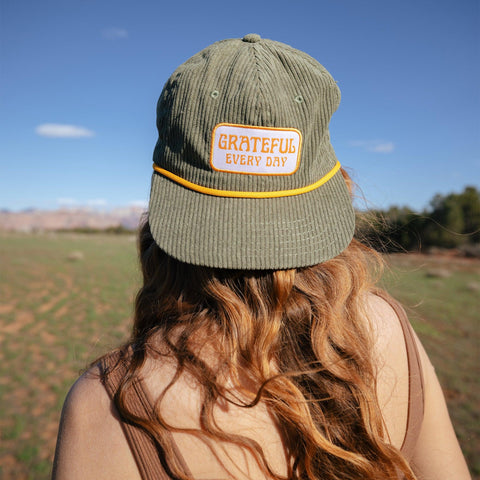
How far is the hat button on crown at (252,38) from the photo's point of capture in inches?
38.2

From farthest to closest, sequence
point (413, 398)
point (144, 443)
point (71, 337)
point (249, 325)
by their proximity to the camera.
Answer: point (71, 337)
point (413, 398)
point (249, 325)
point (144, 443)

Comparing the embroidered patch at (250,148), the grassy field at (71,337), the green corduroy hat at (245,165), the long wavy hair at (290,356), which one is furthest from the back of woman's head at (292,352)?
the grassy field at (71,337)

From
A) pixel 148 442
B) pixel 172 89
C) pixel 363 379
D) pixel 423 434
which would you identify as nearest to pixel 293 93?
pixel 172 89

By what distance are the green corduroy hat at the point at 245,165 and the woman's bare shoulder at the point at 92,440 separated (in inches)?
15.1

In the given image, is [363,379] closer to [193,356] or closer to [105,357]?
[193,356]

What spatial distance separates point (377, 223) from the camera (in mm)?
1457

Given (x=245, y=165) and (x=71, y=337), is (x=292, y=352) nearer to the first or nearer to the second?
(x=245, y=165)

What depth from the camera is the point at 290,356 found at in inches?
37.9

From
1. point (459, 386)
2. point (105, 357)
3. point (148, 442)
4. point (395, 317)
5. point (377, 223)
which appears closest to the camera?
point (148, 442)

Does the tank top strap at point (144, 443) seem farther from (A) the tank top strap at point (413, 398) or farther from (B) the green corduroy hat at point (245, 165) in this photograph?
(A) the tank top strap at point (413, 398)

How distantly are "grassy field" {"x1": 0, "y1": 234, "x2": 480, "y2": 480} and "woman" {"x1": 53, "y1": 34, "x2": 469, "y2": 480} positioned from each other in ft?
1.85

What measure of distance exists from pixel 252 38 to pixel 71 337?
7.59 m

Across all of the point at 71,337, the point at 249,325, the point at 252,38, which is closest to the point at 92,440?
the point at 249,325

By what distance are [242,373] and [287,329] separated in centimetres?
16
